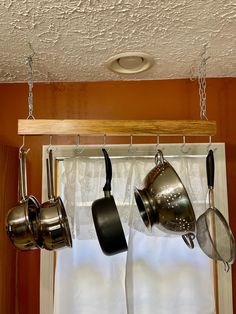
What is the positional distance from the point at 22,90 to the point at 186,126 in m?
0.85

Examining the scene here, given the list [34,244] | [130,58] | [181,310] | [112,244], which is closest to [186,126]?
[130,58]

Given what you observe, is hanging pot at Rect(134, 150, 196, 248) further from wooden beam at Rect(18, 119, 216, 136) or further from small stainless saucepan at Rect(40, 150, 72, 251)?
small stainless saucepan at Rect(40, 150, 72, 251)

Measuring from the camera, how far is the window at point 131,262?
1.48 m

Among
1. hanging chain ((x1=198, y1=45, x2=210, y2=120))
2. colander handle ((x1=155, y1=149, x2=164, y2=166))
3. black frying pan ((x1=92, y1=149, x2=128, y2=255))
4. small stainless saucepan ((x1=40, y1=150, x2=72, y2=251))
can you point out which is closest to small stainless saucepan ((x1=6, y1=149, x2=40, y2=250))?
small stainless saucepan ((x1=40, y1=150, x2=72, y2=251))

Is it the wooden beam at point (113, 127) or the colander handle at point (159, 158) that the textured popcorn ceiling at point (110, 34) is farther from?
the colander handle at point (159, 158)

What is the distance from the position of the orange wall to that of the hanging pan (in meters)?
0.24

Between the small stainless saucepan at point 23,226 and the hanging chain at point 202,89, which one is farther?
the hanging chain at point 202,89

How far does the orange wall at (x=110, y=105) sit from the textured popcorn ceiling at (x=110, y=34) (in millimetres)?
106

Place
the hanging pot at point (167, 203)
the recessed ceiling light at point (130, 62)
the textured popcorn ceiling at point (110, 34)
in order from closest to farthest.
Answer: the textured popcorn ceiling at point (110, 34) < the hanging pot at point (167, 203) < the recessed ceiling light at point (130, 62)

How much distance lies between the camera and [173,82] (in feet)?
5.24

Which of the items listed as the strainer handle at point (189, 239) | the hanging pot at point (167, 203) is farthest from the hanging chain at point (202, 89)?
the strainer handle at point (189, 239)

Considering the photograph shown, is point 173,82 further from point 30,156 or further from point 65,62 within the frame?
point 30,156

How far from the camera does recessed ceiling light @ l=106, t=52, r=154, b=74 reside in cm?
129

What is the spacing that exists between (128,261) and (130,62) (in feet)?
2.86
